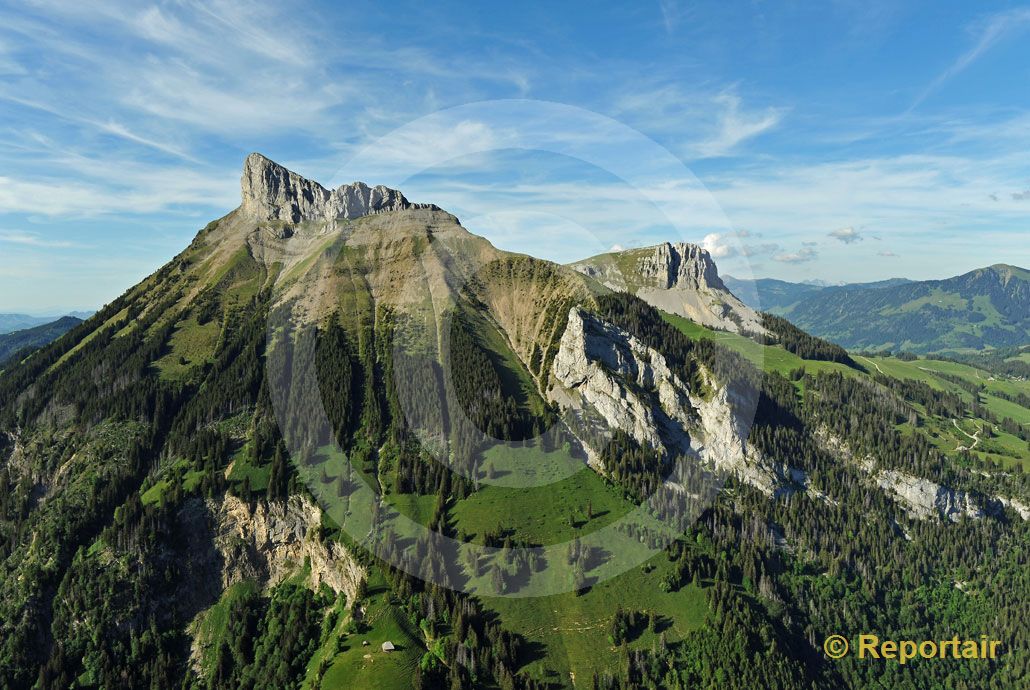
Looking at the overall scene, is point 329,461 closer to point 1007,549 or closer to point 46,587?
point 46,587

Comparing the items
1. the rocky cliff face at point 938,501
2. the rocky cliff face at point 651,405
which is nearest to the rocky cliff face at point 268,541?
the rocky cliff face at point 651,405

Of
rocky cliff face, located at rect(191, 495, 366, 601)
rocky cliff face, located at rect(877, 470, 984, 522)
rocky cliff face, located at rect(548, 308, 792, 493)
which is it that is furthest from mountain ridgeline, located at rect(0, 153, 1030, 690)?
rocky cliff face, located at rect(548, 308, 792, 493)

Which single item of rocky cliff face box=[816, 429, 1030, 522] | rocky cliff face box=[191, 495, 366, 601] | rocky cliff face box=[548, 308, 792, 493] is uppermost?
rocky cliff face box=[548, 308, 792, 493]

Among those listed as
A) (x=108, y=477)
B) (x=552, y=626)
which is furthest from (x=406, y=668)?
(x=108, y=477)

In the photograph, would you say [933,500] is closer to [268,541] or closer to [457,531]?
[457,531]

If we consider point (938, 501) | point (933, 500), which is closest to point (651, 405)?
point (933, 500)

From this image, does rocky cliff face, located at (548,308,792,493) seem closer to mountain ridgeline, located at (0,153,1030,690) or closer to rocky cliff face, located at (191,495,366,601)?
mountain ridgeline, located at (0,153,1030,690)

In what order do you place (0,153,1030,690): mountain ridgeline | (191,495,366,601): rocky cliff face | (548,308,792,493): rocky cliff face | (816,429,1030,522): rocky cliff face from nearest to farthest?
(0,153,1030,690): mountain ridgeline, (191,495,366,601): rocky cliff face, (548,308,792,493): rocky cliff face, (816,429,1030,522): rocky cliff face
